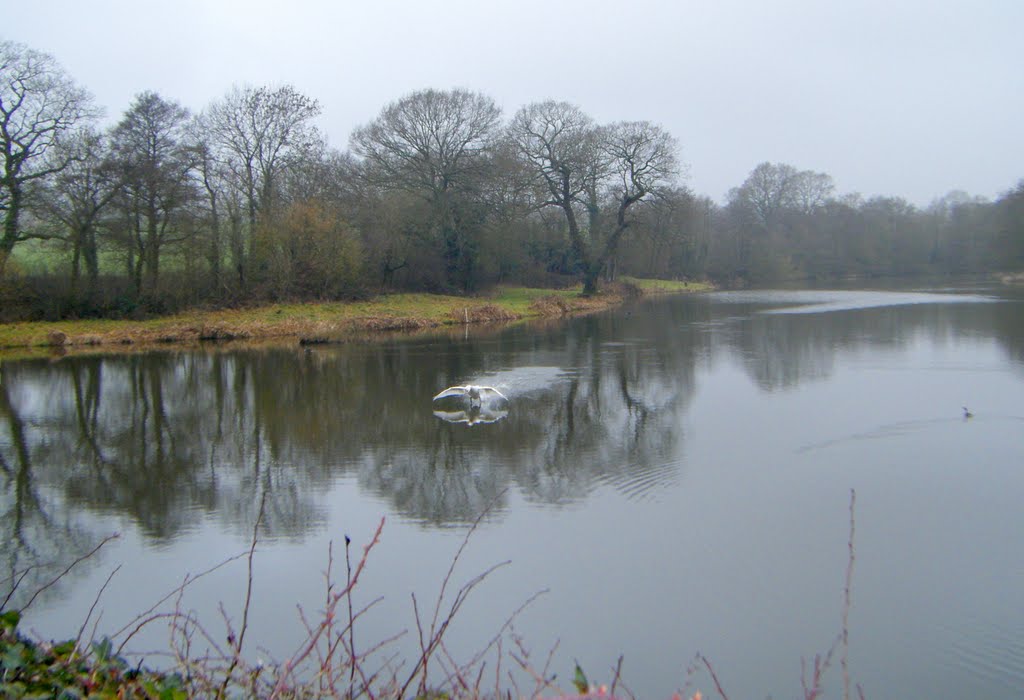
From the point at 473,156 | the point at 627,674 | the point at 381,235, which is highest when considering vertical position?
the point at 473,156

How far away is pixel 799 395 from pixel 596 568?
27.2ft

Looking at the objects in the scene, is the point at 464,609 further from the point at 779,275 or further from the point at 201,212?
the point at 779,275

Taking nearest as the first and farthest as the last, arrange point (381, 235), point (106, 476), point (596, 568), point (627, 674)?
1. point (627, 674)
2. point (596, 568)
3. point (106, 476)
4. point (381, 235)

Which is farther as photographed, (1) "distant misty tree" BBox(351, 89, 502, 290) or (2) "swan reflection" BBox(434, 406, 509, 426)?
(1) "distant misty tree" BBox(351, 89, 502, 290)

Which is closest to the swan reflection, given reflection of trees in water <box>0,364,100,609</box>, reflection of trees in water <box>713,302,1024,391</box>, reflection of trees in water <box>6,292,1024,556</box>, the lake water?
the lake water

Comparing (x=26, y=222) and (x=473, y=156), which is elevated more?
(x=473, y=156)

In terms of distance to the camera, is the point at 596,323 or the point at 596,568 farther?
the point at 596,323

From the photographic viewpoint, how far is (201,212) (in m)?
27.6

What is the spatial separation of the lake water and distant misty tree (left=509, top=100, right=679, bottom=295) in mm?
20262

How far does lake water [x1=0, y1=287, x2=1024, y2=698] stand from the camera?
543 centimetres

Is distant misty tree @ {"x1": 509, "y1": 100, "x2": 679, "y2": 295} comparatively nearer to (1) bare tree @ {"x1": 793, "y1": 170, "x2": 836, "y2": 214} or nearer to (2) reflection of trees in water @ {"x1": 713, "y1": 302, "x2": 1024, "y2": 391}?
(2) reflection of trees in water @ {"x1": 713, "y1": 302, "x2": 1024, "y2": 391}

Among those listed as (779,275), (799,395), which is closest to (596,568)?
(799,395)

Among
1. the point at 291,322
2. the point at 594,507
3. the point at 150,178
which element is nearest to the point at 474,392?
the point at 594,507

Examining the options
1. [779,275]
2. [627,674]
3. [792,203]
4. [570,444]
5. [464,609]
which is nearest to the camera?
[627,674]
